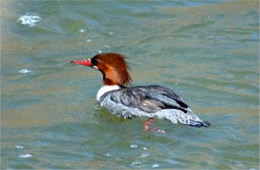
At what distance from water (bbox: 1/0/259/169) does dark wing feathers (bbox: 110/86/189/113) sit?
8.6 inches

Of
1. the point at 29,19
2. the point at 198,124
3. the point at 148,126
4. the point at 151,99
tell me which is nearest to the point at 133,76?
the point at 151,99

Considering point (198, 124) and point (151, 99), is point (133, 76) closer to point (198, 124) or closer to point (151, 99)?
point (151, 99)

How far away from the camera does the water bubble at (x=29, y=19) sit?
13602 mm

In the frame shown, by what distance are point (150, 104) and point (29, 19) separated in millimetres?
4732

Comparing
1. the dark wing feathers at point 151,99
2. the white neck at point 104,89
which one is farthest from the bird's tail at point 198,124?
the white neck at point 104,89

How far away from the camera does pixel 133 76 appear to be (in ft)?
38.2

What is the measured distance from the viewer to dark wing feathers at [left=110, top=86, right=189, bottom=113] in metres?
9.51

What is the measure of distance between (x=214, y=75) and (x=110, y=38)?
2.39m

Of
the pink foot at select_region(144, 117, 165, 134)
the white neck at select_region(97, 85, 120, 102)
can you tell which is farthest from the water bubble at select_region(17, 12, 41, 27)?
the pink foot at select_region(144, 117, 165, 134)

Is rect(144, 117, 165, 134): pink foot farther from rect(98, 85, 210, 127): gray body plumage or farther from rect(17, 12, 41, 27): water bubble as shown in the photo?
rect(17, 12, 41, 27): water bubble

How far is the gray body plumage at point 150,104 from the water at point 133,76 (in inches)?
4.7

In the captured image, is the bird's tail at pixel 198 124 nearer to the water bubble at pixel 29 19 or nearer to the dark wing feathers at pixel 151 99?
the dark wing feathers at pixel 151 99

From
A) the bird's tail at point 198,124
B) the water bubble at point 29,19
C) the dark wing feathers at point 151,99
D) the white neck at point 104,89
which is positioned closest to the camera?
the bird's tail at point 198,124

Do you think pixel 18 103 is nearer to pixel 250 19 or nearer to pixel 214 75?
pixel 214 75
